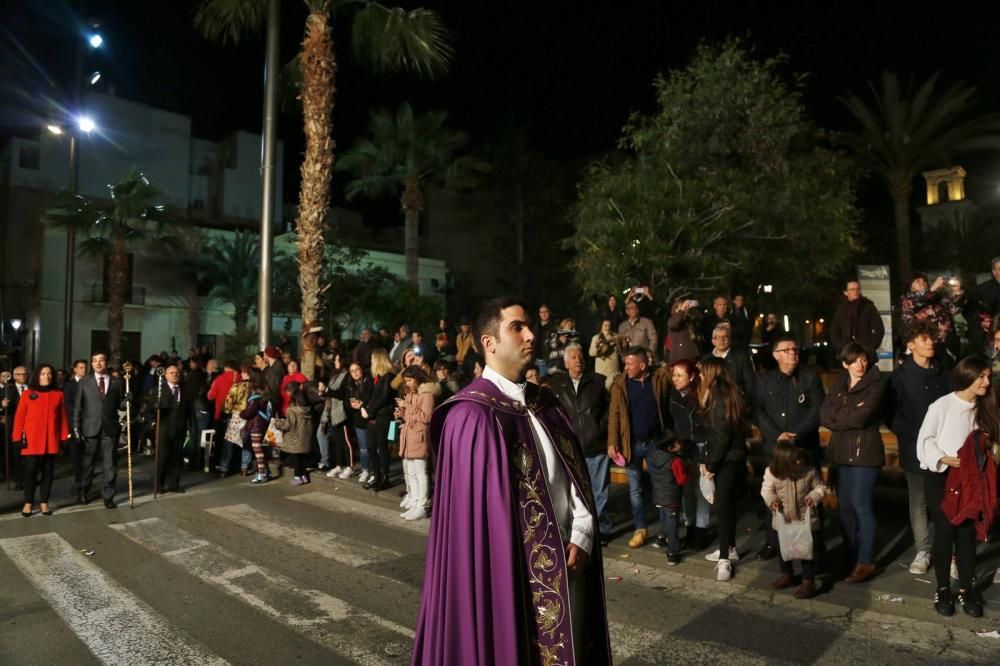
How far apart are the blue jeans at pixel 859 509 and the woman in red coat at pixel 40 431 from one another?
9.68 meters

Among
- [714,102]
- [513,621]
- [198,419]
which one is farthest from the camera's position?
[714,102]

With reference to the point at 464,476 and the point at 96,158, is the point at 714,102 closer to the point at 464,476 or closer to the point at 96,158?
the point at 464,476

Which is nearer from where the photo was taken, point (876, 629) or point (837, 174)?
point (876, 629)

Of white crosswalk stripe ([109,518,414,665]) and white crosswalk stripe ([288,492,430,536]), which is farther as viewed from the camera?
white crosswalk stripe ([288,492,430,536])

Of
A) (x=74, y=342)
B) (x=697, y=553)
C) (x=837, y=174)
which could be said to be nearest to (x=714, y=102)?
(x=837, y=174)

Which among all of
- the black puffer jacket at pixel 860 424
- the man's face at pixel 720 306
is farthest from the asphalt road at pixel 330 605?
the man's face at pixel 720 306

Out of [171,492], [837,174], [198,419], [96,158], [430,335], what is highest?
[96,158]

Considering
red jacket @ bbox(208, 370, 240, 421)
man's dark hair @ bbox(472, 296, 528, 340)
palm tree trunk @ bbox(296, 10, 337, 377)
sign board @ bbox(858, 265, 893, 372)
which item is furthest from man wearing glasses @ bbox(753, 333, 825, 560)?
red jacket @ bbox(208, 370, 240, 421)

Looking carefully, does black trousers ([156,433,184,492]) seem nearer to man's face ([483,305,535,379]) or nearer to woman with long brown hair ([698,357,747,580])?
woman with long brown hair ([698,357,747,580])

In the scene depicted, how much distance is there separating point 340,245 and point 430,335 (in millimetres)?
6216

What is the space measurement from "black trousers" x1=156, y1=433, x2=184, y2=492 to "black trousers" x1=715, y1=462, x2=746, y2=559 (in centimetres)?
847

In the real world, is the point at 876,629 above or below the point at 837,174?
below

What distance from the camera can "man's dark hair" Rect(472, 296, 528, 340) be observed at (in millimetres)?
3182

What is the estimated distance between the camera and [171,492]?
11180 mm
